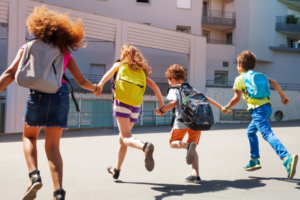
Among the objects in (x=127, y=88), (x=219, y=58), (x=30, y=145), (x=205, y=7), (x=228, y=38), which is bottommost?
(x=30, y=145)

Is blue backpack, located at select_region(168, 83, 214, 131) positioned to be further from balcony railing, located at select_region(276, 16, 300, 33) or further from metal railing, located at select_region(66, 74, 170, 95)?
balcony railing, located at select_region(276, 16, 300, 33)

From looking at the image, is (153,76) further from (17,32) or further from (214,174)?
(214,174)

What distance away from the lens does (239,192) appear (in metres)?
3.75

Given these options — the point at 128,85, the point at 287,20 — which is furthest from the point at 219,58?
the point at 128,85

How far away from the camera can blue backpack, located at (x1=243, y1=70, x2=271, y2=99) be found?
15.4ft

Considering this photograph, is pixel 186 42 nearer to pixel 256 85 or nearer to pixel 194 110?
pixel 256 85

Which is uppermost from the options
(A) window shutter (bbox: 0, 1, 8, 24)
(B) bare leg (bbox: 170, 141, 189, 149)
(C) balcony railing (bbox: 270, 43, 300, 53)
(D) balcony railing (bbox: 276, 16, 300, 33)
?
(D) balcony railing (bbox: 276, 16, 300, 33)

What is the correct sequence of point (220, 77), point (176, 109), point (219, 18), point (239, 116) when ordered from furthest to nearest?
point (219, 18), point (220, 77), point (239, 116), point (176, 109)

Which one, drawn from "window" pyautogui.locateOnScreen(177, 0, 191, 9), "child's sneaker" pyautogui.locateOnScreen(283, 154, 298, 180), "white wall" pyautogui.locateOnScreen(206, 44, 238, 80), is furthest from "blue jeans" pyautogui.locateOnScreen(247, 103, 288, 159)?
"white wall" pyautogui.locateOnScreen(206, 44, 238, 80)

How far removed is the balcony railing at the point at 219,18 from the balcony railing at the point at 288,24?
4.46m

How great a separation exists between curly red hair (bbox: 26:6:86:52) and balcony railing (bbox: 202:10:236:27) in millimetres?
27244

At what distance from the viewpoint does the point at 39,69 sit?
113 inches

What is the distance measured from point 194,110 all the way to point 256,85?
1283mm

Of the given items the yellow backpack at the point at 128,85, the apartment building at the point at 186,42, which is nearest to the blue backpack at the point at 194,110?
the yellow backpack at the point at 128,85
